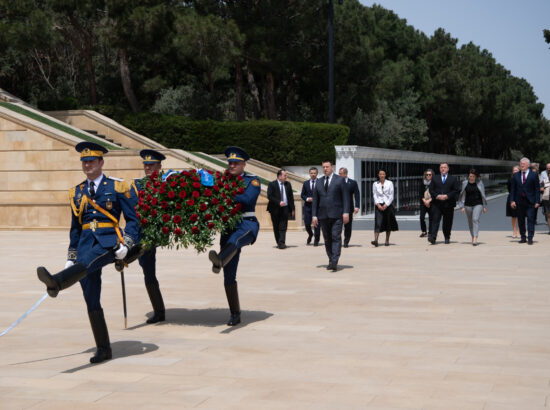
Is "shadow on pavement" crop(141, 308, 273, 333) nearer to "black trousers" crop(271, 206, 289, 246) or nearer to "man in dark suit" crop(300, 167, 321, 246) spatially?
"black trousers" crop(271, 206, 289, 246)

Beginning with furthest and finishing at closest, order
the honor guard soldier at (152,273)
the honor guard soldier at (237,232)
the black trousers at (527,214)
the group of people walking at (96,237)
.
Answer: the black trousers at (527,214) < the honor guard soldier at (152,273) < the honor guard soldier at (237,232) < the group of people walking at (96,237)

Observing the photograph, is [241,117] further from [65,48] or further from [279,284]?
[279,284]

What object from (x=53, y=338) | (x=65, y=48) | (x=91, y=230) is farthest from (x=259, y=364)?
(x=65, y=48)

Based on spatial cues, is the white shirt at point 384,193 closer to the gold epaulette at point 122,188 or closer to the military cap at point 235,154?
the military cap at point 235,154

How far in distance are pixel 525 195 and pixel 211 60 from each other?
1656cm

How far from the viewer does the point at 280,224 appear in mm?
18406

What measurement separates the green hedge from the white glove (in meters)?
25.0

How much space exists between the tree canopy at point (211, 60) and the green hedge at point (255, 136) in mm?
2640

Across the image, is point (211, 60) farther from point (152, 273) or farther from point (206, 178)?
point (206, 178)

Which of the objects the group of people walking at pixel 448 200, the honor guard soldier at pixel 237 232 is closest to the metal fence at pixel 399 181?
the group of people walking at pixel 448 200

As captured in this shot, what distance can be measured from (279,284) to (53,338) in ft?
15.0

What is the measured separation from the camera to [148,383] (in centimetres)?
608

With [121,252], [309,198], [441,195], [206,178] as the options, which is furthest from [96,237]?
[441,195]

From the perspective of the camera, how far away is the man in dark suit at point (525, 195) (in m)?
18.6
